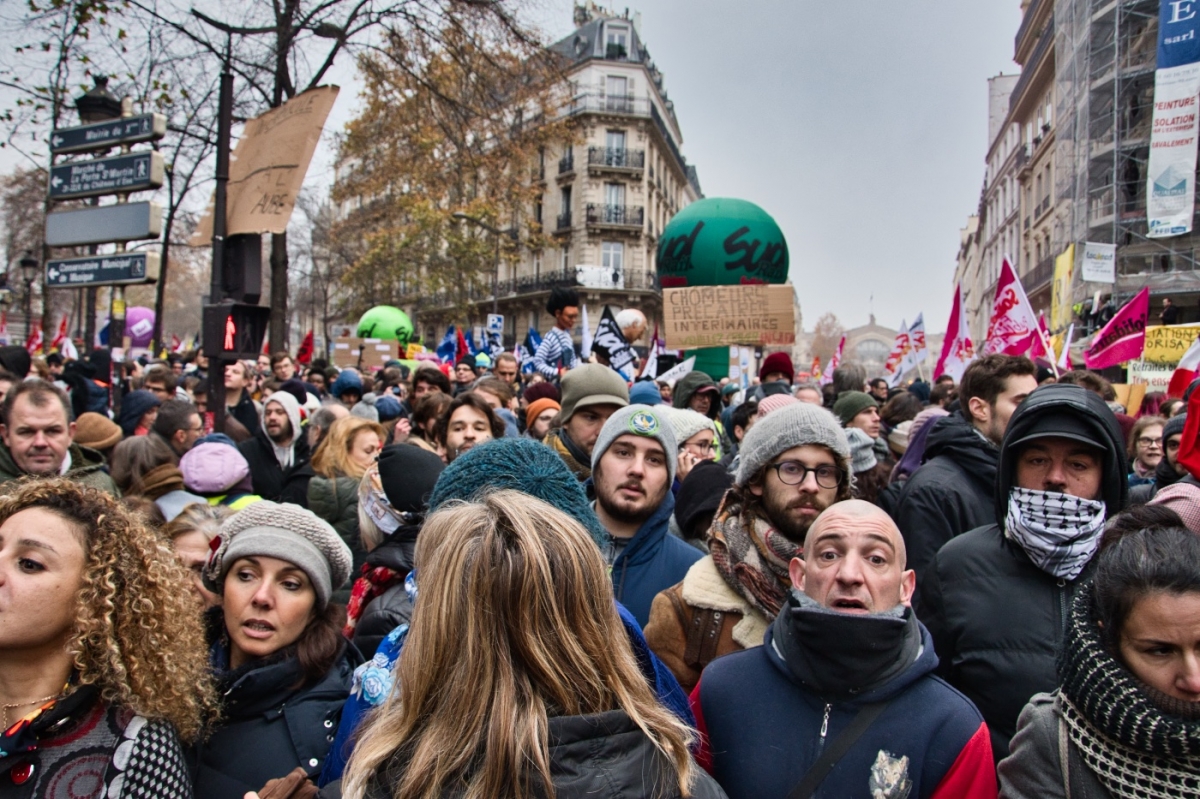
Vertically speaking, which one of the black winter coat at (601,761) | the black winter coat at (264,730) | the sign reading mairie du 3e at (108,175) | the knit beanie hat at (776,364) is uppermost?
the sign reading mairie du 3e at (108,175)

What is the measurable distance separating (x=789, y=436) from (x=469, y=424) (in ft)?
7.08

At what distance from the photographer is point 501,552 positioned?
1355 mm

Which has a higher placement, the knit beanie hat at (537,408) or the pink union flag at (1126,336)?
the pink union flag at (1126,336)

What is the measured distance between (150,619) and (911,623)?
1818mm

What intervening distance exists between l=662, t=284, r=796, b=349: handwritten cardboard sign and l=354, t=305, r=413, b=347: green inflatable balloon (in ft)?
69.8

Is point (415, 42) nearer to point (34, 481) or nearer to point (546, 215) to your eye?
point (34, 481)

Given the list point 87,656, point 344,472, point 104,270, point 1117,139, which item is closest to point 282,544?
point 87,656

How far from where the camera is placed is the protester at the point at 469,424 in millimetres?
4355

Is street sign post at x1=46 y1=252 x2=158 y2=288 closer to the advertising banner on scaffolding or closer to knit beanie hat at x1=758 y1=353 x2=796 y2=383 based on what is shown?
knit beanie hat at x1=758 y1=353 x2=796 y2=383

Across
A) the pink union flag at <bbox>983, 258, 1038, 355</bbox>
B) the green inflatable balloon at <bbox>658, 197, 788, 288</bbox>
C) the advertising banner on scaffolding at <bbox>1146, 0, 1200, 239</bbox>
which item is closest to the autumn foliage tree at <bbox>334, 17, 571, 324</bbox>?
the green inflatable balloon at <bbox>658, 197, 788, 288</bbox>

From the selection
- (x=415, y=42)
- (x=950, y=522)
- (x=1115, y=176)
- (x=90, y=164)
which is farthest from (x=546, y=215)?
(x=950, y=522)

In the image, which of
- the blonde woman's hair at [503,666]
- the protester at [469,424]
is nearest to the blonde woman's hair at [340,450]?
the protester at [469,424]

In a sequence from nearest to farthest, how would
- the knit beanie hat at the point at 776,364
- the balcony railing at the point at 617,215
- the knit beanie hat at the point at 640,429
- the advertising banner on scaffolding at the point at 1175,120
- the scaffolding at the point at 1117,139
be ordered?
the knit beanie hat at the point at 640,429 < the knit beanie hat at the point at 776,364 < the advertising banner on scaffolding at the point at 1175,120 < the scaffolding at the point at 1117,139 < the balcony railing at the point at 617,215

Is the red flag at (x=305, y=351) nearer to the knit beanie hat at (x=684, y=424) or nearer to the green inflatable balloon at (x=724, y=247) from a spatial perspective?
the green inflatable balloon at (x=724, y=247)
